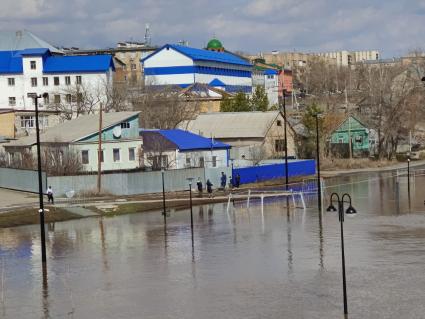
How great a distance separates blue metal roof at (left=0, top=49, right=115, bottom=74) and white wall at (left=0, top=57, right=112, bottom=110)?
26.6 inches

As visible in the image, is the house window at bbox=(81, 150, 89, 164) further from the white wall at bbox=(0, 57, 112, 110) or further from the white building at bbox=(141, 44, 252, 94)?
the white building at bbox=(141, 44, 252, 94)

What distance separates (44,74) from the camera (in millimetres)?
114938

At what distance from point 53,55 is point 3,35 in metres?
9.20

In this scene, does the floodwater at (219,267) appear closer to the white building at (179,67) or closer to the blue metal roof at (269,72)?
the white building at (179,67)

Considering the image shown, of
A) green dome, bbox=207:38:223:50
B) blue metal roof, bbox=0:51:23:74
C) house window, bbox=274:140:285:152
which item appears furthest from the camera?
green dome, bbox=207:38:223:50

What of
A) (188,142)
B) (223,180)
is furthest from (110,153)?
(223,180)

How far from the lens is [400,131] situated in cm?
10088

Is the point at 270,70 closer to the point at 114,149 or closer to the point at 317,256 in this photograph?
the point at 114,149

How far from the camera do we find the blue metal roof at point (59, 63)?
114 metres

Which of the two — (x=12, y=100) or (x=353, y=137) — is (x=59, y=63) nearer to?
(x=12, y=100)

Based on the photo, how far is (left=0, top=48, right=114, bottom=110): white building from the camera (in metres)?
113

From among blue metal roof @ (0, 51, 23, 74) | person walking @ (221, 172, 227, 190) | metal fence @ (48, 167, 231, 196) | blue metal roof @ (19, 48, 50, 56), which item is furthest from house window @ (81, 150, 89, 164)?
blue metal roof @ (0, 51, 23, 74)

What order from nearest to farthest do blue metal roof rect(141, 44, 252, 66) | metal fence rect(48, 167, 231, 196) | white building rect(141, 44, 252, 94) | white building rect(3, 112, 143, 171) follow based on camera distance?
1. metal fence rect(48, 167, 231, 196)
2. white building rect(3, 112, 143, 171)
3. white building rect(141, 44, 252, 94)
4. blue metal roof rect(141, 44, 252, 66)

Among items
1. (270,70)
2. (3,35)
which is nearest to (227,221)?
(3,35)
